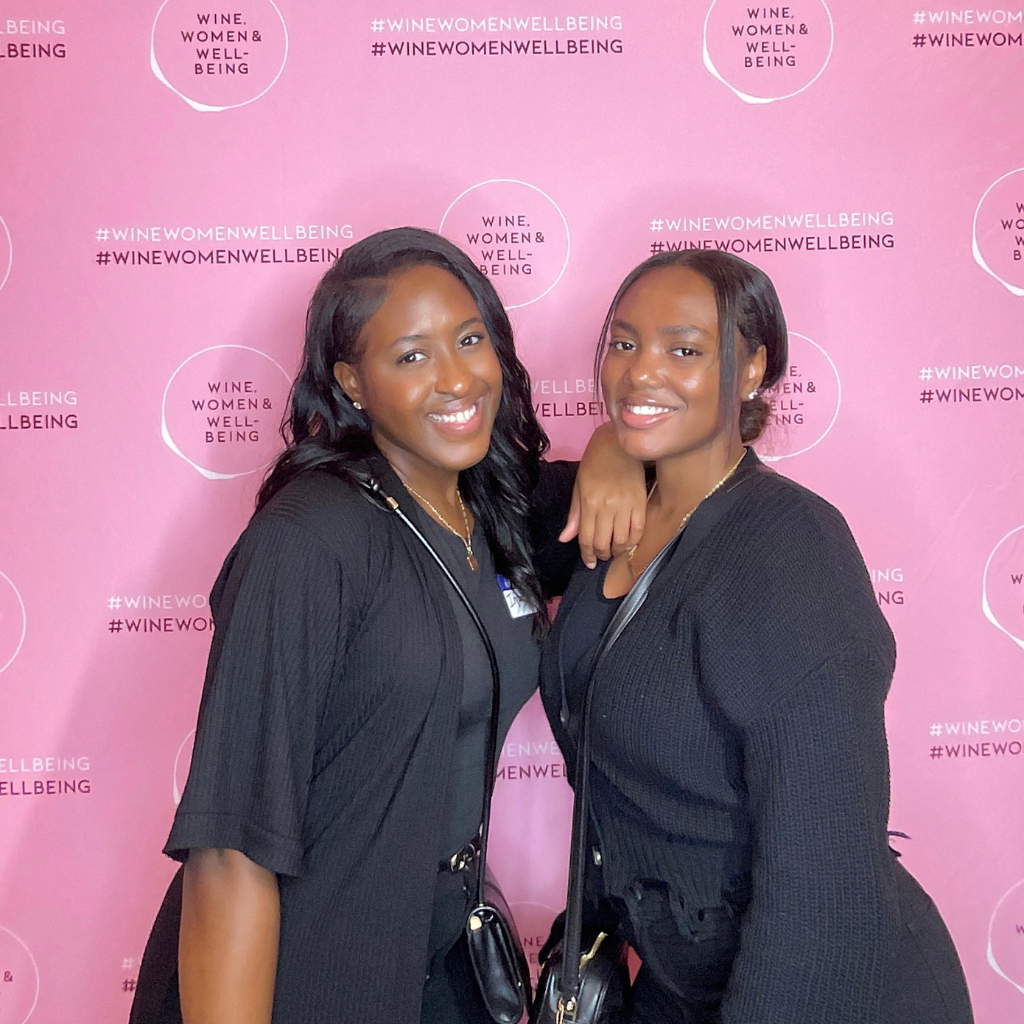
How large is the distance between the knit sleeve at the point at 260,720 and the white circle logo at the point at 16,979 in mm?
1193

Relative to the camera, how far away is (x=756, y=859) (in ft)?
3.60

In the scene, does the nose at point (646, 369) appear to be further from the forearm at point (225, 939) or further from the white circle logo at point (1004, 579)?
the white circle logo at point (1004, 579)

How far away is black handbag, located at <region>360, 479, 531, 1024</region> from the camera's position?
135 centimetres

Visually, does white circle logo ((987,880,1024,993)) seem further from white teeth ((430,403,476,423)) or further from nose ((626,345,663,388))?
white teeth ((430,403,476,423))

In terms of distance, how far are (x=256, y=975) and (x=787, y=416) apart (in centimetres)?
146

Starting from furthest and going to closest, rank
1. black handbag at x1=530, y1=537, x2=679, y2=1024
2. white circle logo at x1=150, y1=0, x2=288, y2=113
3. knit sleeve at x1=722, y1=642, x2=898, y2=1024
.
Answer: white circle logo at x1=150, y1=0, x2=288, y2=113, black handbag at x1=530, y1=537, x2=679, y2=1024, knit sleeve at x1=722, y1=642, x2=898, y2=1024

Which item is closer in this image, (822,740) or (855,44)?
(822,740)

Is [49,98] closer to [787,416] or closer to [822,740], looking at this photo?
[787,416]

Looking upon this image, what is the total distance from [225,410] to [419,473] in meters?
0.62

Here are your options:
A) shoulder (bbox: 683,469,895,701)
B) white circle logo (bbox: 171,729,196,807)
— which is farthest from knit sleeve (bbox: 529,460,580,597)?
white circle logo (bbox: 171,729,196,807)

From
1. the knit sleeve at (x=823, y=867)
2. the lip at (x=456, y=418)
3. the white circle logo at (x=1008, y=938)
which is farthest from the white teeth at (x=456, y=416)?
the white circle logo at (x=1008, y=938)

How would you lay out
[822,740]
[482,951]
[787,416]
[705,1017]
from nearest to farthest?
[822,740] → [705,1017] → [482,951] → [787,416]

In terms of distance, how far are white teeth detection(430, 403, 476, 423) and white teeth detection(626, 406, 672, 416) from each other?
25 centimetres

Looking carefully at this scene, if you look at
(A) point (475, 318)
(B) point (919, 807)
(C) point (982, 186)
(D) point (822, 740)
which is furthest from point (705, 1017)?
(C) point (982, 186)
